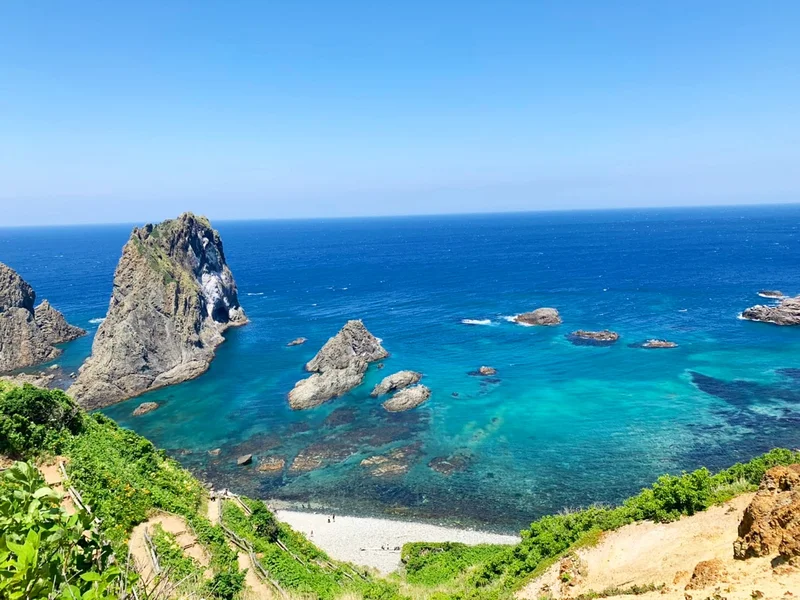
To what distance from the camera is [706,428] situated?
169 ft

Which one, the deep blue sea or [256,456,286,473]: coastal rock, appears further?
[256,456,286,473]: coastal rock

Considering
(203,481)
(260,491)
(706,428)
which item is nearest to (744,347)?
(706,428)

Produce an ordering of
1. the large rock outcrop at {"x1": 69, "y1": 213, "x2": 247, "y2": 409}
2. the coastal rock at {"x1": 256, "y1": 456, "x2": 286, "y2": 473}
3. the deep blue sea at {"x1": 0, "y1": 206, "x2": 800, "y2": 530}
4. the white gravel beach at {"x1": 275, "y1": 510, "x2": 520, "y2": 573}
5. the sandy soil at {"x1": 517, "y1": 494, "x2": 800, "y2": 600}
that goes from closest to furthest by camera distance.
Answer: the sandy soil at {"x1": 517, "y1": 494, "x2": 800, "y2": 600} < the white gravel beach at {"x1": 275, "y1": 510, "x2": 520, "y2": 573} < the deep blue sea at {"x1": 0, "y1": 206, "x2": 800, "y2": 530} < the coastal rock at {"x1": 256, "y1": 456, "x2": 286, "y2": 473} < the large rock outcrop at {"x1": 69, "y1": 213, "x2": 247, "y2": 409}

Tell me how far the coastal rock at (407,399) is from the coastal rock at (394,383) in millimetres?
2108

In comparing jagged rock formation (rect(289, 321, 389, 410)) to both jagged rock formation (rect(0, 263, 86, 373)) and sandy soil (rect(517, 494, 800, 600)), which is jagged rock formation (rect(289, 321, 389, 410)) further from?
jagged rock formation (rect(0, 263, 86, 373))

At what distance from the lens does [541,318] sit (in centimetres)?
9294

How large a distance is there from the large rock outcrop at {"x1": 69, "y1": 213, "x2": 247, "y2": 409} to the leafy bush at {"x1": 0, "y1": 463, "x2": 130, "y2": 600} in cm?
6842

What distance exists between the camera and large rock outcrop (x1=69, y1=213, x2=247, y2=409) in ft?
224

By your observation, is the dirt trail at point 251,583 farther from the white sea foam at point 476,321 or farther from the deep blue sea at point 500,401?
the white sea foam at point 476,321

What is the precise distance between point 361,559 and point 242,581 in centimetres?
1616

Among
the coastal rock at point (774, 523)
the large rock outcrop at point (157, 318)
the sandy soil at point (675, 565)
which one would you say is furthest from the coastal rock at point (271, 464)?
the coastal rock at point (774, 523)

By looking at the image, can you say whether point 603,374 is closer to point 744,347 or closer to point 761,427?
point 761,427

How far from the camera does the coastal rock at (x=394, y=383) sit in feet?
215

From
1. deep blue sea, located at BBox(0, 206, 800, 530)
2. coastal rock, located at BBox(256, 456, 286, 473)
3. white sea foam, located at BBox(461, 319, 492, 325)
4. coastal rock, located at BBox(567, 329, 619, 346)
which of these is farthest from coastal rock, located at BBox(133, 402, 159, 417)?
coastal rock, located at BBox(567, 329, 619, 346)
